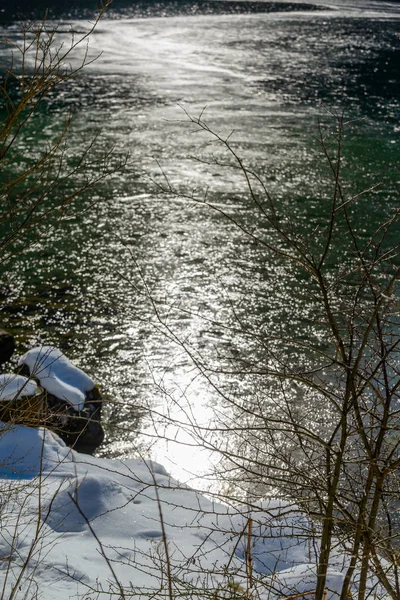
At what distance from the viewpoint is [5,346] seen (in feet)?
39.5

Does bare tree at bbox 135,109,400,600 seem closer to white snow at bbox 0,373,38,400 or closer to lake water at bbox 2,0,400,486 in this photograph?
lake water at bbox 2,0,400,486

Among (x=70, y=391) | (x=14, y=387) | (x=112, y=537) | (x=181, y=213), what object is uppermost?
(x=181, y=213)

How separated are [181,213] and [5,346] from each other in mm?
7930

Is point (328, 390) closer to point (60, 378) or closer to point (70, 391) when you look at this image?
point (70, 391)

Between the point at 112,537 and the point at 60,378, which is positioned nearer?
the point at 112,537

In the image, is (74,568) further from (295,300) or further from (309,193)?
(309,193)

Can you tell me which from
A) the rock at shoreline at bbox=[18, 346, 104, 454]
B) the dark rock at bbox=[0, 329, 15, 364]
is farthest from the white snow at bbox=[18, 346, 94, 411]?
the dark rock at bbox=[0, 329, 15, 364]

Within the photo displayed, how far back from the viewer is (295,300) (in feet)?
46.5

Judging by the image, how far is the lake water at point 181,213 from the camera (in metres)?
11.4

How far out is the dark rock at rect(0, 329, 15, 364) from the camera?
39.4 feet

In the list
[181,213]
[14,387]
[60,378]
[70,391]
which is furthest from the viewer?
[181,213]

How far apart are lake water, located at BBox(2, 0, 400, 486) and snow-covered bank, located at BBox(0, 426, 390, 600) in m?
0.89

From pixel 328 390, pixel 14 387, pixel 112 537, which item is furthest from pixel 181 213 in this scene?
pixel 112 537

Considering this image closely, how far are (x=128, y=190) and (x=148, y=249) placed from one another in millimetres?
3919
